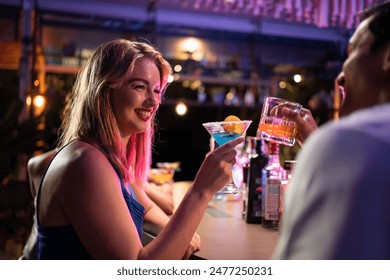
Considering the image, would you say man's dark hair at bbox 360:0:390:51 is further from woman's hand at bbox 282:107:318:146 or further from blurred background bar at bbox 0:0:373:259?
blurred background bar at bbox 0:0:373:259

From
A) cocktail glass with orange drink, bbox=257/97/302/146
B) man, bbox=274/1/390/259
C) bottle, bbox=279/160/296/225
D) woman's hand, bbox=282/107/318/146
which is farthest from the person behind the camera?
bottle, bbox=279/160/296/225

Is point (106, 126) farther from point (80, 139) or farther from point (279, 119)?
point (279, 119)

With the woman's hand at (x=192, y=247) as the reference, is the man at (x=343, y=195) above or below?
above

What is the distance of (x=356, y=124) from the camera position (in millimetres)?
491

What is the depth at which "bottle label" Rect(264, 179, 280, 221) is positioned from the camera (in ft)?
5.93

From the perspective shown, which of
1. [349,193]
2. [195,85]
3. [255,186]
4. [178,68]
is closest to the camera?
[349,193]

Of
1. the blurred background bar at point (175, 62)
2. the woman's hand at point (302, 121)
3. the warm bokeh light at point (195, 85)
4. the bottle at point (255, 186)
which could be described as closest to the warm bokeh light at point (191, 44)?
the blurred background bar at point (175, 62)

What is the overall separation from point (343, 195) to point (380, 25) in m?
0.35

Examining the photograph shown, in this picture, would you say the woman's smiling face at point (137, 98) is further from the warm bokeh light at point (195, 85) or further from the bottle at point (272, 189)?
the warm bokeh light at point (195, 85)

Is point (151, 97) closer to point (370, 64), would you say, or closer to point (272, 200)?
point (272, 200)

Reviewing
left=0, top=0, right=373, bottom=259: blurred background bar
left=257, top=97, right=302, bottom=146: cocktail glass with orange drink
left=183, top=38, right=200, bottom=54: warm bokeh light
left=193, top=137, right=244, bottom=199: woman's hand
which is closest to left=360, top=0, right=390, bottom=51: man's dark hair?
left=193, top=137, right=244, bottom=199: woman's hand

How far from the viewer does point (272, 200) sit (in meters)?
1.83

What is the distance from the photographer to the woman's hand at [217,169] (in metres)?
1.34

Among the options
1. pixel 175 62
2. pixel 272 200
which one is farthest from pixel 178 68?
pixel 272 200
